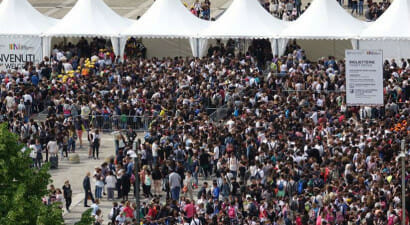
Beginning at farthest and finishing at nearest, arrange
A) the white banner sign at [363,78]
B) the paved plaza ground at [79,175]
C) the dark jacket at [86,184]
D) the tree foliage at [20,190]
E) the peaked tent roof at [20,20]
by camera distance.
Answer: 1. the peaked tent roof at [20,20]
2. the white banner sign at [363,78]
3. the paved plaza ground at [79,175]
4. the dark jacket at [86,184]
5. the tree foliage at [20,190]

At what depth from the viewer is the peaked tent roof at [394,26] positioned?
5466 centimetres

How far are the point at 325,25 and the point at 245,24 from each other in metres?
3.44

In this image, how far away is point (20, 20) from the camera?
58.5m

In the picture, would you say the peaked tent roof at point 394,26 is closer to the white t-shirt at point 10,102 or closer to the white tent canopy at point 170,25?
the white tent canopy at point 170,25

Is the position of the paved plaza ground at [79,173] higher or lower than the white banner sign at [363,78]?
lower

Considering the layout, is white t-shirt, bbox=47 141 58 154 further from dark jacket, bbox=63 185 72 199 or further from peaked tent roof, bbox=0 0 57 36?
peaked tent roof, bbox=0 0 57 36

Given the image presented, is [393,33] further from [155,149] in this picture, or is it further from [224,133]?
[155,149]

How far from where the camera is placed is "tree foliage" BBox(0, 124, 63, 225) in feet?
103

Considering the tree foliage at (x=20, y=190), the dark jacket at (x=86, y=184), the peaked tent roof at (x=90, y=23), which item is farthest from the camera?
the peaked tent roof at (x=90, y=23)

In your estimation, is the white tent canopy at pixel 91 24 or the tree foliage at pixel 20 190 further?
the white tent canopy at pixel 91 24

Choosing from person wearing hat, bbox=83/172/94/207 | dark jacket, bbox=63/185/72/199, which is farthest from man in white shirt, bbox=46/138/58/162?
dark jacket, bbox=63/185/72/199

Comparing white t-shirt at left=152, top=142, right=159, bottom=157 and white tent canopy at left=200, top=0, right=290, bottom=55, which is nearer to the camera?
white t-shirt at left=152, top=142, right=159, bottom=157

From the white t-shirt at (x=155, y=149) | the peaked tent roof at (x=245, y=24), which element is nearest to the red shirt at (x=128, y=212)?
the white t-shirt at (x=155, y=149)

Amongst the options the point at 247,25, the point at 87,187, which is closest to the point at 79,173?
the point at 87,187
